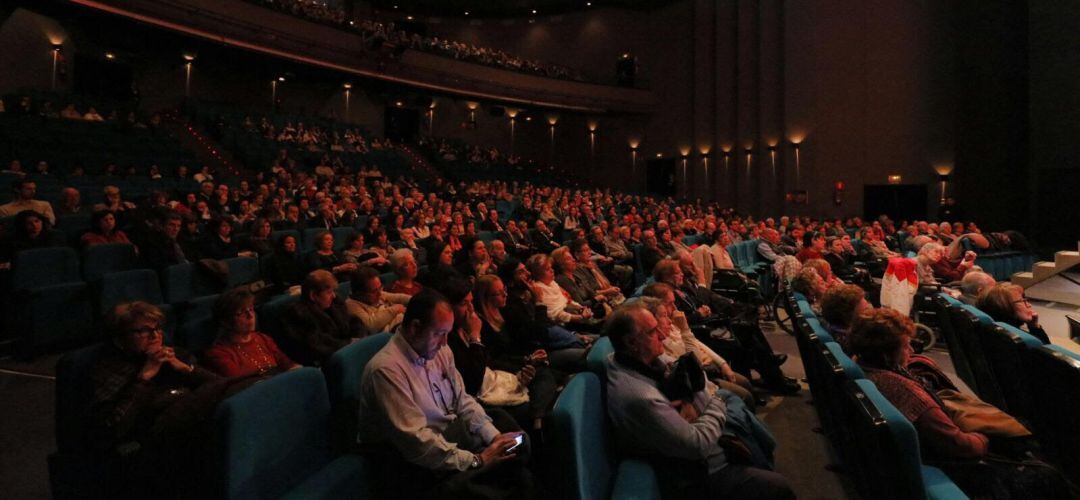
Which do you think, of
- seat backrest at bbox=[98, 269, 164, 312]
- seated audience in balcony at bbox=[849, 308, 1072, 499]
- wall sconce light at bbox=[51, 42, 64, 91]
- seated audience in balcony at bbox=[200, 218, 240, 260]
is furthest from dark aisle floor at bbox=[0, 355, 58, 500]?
wall sconce light at bbox=[51, 42, 64, 91]

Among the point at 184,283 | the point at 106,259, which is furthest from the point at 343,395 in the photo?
the point at 106,259

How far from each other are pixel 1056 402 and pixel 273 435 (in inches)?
104

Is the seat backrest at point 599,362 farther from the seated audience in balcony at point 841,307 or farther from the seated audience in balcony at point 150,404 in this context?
the seated audience in balcony at point 841,307

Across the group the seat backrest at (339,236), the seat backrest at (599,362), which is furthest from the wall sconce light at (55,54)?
the seat backrest at (599,362)

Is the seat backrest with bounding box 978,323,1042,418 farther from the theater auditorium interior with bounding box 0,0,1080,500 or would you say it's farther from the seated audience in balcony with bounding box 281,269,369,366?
the seated audience in balcony with bounding box 281,269,369,366

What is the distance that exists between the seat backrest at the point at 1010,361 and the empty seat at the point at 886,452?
963 mm

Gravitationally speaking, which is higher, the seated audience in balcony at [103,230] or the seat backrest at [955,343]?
the seated audience in balcony at [103,230]

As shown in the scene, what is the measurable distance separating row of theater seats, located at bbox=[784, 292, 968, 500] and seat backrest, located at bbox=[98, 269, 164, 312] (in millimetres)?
3747

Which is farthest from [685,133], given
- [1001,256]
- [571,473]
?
[571,473]

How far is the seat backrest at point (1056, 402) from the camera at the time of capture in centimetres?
200

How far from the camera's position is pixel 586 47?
64.2 feet

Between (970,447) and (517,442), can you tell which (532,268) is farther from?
(970,447)

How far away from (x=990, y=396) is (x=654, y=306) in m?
1.79

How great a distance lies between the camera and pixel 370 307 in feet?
9.50
